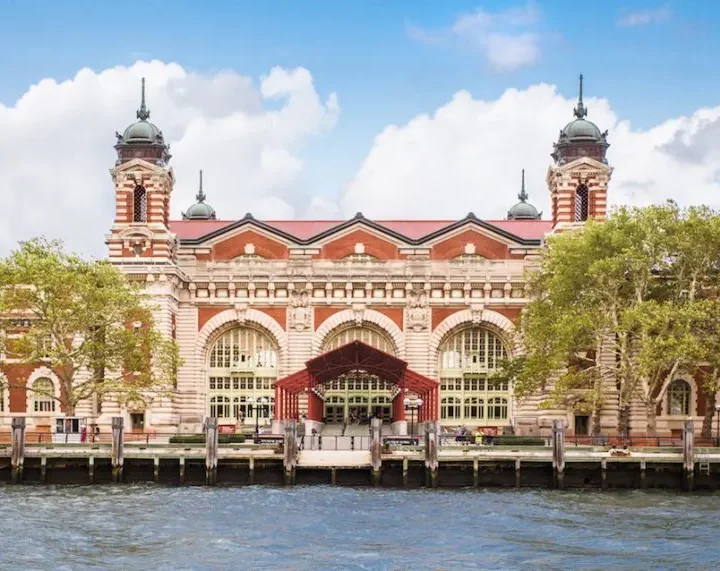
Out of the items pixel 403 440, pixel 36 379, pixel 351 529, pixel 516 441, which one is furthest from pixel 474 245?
pixel 351 529

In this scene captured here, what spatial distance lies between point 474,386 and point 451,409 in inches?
86.4

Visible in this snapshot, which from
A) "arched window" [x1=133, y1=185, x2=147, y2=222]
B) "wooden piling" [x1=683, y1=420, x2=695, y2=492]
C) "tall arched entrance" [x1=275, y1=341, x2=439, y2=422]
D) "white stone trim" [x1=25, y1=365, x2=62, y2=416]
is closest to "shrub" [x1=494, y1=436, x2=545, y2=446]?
"tall arched entrance" [x1=275, y1=341, x2=439, y2=422]

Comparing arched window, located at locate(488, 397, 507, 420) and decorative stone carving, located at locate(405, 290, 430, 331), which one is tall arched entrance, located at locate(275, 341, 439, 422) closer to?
decorative stone carving, located at locate(405, 290, 430, 331)

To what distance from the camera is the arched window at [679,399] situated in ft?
306

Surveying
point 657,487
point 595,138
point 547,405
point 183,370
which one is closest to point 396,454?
point 657,487

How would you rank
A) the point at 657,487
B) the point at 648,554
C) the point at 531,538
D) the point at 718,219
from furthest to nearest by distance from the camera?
the point at 718,219 → the point at 657,487 → the point at 531,538 → the point at 648,554

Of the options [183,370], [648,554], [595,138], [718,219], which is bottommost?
[648,554]

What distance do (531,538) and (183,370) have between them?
5013 centimetres

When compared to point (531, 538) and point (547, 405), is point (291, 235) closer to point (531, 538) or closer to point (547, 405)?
point (547, 405)

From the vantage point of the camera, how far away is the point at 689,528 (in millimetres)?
50906

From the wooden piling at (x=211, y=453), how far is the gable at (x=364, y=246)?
36013 mm

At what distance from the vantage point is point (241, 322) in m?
96.2

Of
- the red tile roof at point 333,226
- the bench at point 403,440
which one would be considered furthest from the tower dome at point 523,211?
the bench at point 403,440

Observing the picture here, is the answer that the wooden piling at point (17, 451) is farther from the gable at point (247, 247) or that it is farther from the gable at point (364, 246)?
the gable at point (364, 246)
